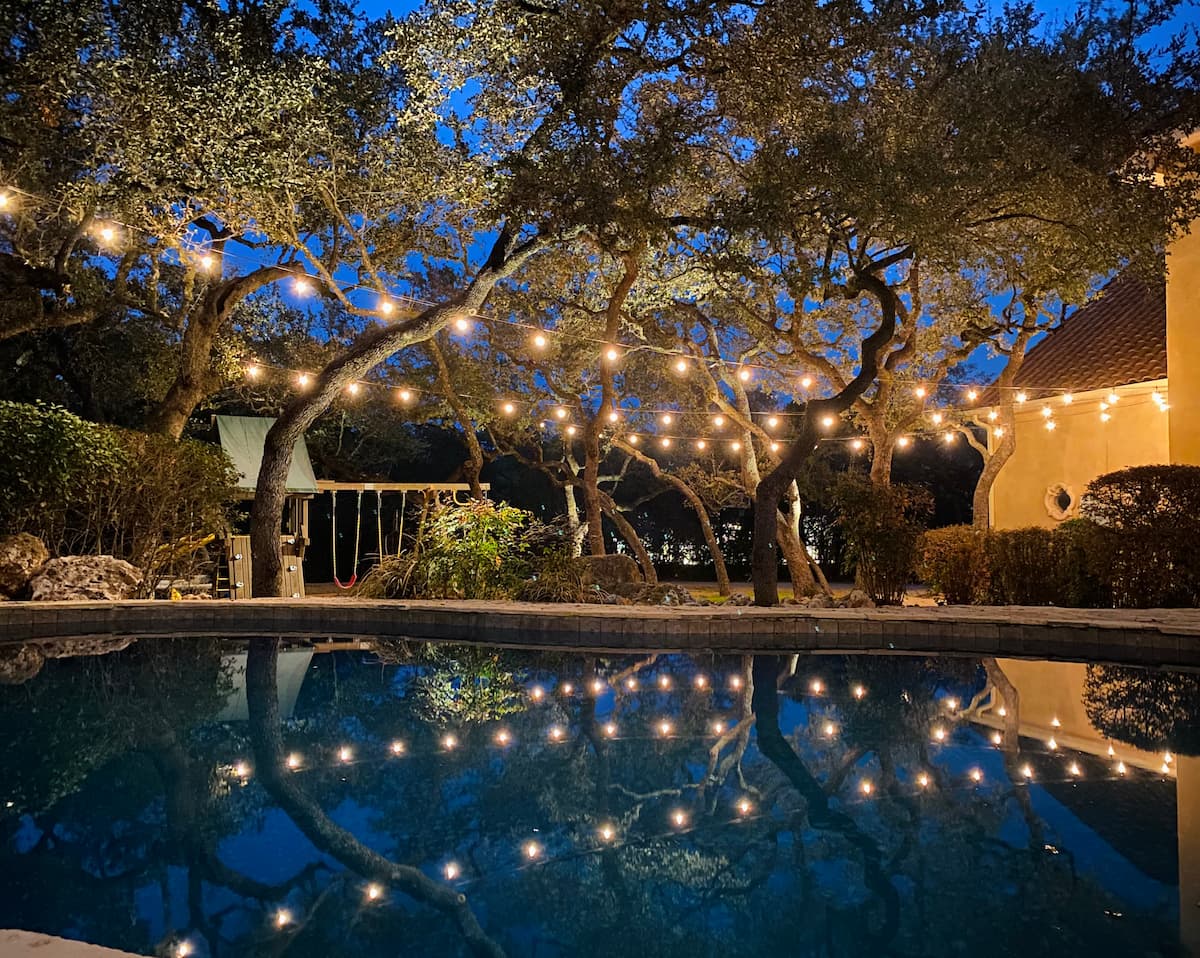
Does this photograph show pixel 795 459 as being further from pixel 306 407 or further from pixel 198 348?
pixel 198 348

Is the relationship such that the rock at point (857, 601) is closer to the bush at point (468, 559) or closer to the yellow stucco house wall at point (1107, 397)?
the bush at point (468, 559)

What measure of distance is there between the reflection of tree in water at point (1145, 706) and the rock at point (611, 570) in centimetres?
607

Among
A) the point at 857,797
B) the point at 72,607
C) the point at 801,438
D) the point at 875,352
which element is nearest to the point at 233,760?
the point at 857,797

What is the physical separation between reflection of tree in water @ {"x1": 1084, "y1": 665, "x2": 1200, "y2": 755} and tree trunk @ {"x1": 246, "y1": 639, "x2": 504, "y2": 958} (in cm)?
390

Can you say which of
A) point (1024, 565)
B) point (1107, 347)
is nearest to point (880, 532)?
point (1024, 565)

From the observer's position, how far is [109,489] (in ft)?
36.1

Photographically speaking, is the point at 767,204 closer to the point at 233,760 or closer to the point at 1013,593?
the point at 1013,593

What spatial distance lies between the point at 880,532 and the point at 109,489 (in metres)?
8.83

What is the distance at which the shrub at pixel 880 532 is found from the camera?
9.95 metres

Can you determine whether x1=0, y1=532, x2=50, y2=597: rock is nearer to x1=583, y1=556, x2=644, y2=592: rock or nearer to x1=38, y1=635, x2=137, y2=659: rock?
x1=38, y1=635, x2=137, y2=659: rock

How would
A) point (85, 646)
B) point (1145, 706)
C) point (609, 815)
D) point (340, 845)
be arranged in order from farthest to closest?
point (85, 646) → point (1145, 706) → point (609, 815) → point (340, 845)

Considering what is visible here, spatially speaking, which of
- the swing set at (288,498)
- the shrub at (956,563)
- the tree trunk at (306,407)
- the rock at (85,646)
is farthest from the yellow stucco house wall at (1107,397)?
the rock at (85,646)

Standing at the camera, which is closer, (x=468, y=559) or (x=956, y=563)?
(x=956, y=563)

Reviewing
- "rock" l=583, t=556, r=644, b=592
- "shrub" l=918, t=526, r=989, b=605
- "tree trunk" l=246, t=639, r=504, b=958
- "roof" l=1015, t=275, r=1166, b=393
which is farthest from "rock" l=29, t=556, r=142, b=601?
"roof" l=1015, t=275, r=1166, b=393
